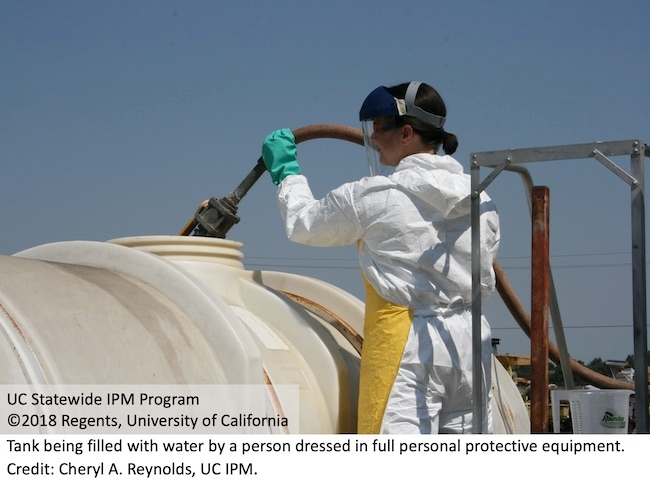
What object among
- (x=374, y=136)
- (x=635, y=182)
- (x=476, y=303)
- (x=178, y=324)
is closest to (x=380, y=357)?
(x=476, y=303)

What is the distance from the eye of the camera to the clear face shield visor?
384cm

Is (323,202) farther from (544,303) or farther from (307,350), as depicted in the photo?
(544,303)

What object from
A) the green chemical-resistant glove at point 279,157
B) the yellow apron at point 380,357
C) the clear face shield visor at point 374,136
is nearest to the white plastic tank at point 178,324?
the yellow apron at point 380,357

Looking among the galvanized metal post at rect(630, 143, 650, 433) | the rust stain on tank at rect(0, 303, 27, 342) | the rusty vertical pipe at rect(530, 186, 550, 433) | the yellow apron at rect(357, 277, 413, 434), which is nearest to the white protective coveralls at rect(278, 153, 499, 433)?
the yellow apron at rect(357, 277, 413, 434)

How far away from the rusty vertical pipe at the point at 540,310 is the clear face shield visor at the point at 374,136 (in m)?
0.98

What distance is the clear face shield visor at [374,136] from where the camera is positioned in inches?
151

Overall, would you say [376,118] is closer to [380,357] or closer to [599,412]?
[380,357]

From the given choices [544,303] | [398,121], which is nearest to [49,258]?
[398,121]

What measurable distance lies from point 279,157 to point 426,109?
679mm

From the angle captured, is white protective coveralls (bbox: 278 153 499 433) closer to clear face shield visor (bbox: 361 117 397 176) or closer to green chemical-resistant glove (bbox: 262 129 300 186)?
clear face shield visor (bbox: 361 117 397 176)

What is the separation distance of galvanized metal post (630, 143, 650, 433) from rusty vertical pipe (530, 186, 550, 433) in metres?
0.27

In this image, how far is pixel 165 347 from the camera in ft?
10.5

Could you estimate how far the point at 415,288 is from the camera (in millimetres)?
3561
